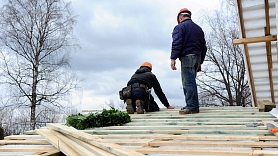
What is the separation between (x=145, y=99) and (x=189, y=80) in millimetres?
976

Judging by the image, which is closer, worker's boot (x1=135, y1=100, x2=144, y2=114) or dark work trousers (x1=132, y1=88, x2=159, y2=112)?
worker's boot (x1=135, y1=100, x2=144, y2=114)

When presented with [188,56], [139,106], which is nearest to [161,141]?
[188,56]

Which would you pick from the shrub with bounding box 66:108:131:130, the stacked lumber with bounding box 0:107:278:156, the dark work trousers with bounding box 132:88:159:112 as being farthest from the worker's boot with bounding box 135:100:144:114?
the stacked lumber with bounding box 0:107:278:156

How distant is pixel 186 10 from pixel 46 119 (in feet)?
35.9

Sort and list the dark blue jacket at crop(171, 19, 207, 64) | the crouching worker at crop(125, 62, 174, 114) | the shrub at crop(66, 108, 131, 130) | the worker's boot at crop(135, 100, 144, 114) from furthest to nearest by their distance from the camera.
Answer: the crouching worker at crop(125, 62, 174, 114)
the worker's boot at crop(135, 100, 144, 114)
the dark blue jacket at crop(171, 19, 207, 64)
the shrub at crop(66, 108, 131, 130)

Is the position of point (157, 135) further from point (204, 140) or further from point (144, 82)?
point (144, 82)

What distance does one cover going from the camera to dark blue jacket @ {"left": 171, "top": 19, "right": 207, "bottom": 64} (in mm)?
4602

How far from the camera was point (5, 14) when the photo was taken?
13664mm

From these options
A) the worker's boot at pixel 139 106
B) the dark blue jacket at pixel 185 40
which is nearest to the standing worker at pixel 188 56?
the dark blue jacket at pixel 185 40

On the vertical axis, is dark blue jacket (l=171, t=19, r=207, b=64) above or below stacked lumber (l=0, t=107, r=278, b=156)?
above

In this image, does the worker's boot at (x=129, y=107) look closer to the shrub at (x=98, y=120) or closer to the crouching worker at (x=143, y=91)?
the crouching worker at (x=143, y=91)

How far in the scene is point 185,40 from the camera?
4691 mm

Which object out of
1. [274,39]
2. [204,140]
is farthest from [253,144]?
[274,39]

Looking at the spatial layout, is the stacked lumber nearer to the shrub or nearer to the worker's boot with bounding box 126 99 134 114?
the shrub
